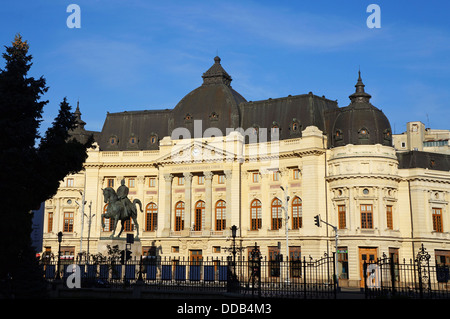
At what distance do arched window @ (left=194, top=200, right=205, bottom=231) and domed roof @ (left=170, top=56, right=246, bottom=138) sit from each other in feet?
29.5

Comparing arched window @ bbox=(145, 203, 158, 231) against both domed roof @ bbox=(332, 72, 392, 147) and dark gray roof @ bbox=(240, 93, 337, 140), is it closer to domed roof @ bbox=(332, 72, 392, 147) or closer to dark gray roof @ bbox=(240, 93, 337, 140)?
dark gray roof @ bbox=(240, 93, 337, 140)

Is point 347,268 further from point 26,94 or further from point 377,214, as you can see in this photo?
point 26,94

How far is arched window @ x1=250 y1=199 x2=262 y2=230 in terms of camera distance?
7494 centimetres

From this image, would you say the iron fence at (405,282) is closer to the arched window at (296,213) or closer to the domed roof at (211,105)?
the arched window at (296,213)

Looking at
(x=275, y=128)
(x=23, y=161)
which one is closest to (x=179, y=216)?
(x=275, y=128)

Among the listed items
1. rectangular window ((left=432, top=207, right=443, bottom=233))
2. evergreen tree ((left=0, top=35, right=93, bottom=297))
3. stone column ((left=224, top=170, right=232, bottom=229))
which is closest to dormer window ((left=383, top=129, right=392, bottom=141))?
rectangular window ((left=432, top=207, right=443, bottom=233))

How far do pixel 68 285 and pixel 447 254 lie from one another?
154ft

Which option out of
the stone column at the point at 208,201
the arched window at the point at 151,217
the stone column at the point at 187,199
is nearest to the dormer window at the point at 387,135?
the stone column at the point at 208,201

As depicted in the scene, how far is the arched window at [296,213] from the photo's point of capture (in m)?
71.6

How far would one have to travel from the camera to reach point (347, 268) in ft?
222

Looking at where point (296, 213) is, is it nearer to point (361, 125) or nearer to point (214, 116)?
point (361, 125)

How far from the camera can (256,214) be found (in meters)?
75.2
